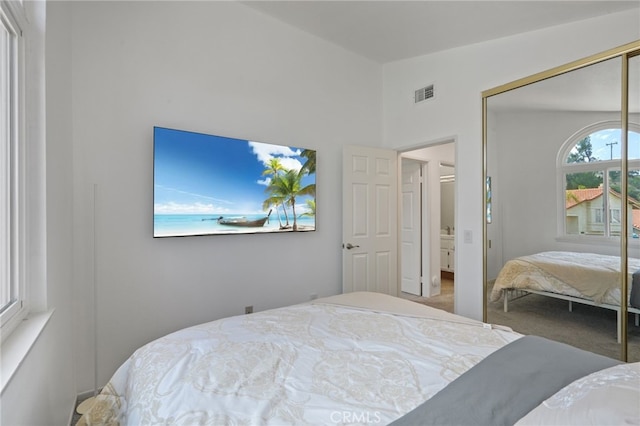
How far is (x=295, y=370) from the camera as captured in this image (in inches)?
44.9

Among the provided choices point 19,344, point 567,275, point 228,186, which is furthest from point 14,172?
point 567,275

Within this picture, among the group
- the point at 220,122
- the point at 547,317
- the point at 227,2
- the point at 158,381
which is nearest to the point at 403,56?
the point at 227,2

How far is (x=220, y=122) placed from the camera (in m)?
2.75

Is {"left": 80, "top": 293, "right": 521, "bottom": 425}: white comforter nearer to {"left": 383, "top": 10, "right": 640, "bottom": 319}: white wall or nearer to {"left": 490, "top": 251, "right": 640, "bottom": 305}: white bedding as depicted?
{"left": 490, "top": 251, "right": 640, "bottom": 305}: white bedding

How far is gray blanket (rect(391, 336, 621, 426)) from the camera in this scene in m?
0.87

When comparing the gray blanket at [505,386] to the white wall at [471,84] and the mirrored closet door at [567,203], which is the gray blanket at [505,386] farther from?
the white wall at [471,84]

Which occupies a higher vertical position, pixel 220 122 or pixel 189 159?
pixel 220 122

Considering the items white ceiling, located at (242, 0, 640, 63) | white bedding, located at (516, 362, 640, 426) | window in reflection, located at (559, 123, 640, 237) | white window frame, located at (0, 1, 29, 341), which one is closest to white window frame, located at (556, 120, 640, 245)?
window in reflection, located at (559, 123, 640, 237)

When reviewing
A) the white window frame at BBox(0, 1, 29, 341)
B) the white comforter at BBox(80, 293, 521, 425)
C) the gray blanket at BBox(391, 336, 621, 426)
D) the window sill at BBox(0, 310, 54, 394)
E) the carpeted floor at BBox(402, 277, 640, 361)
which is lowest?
the carpeted floor at BBox(402, 277, 640, 361)

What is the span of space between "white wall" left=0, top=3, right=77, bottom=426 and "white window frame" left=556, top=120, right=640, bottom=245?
3.30m

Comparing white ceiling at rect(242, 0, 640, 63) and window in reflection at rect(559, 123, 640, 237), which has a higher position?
white ceiling at rect(242, 0, 640, 63)

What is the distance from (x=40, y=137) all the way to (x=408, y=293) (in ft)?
15.6

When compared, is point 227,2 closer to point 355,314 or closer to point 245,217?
point 245,217

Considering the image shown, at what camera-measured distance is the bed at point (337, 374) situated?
0.91m
